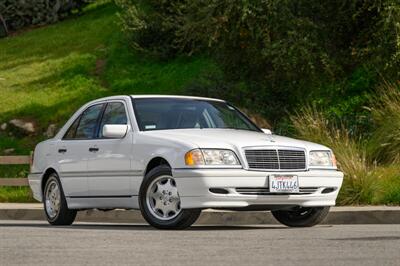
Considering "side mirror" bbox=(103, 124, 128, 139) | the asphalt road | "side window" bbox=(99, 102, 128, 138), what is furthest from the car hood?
the asphalt road

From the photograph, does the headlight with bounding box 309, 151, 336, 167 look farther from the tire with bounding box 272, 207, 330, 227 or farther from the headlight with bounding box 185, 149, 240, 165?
the headlight with bounding box 185, 149, 240, 165

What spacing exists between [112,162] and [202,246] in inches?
126

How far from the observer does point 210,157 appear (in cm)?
1283

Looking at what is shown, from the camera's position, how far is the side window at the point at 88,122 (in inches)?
576

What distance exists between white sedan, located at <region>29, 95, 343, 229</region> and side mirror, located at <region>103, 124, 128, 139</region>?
0.4 inches

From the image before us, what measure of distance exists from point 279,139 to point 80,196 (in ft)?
8.27

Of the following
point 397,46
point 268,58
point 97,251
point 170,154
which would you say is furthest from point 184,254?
point 268,58

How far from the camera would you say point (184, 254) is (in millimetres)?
10156

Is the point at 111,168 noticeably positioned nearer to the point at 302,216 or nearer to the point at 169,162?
the point at 169,162

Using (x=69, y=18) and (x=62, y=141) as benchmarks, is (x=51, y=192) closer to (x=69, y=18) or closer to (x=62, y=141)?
(x=62, y=141)

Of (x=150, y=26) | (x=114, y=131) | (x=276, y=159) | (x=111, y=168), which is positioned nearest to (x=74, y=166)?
(x=111, y=168)

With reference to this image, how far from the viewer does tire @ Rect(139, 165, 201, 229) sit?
13000 mm

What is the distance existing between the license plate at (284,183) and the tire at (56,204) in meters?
2.90

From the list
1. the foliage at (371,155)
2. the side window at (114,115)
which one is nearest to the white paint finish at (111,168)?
the side window at (114,115)
